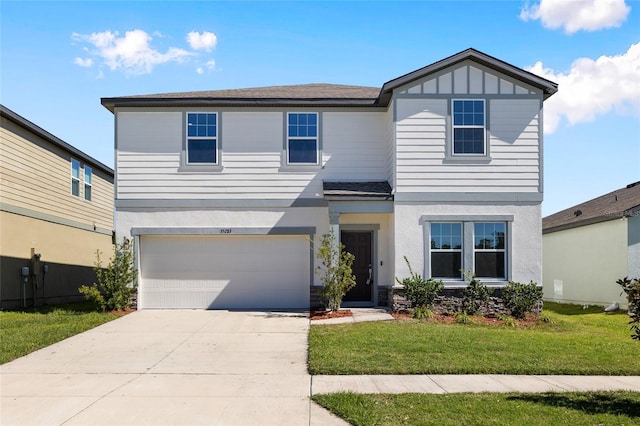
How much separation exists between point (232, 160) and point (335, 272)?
178 inches

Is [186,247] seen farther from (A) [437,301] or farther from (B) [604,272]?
(B) [604,272]

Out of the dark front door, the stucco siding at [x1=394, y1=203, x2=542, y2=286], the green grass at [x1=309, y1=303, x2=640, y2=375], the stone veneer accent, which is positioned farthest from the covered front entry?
the green grass at [x1=309, y1=303, x2=640, y2=375]

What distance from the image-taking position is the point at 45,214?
18.0m

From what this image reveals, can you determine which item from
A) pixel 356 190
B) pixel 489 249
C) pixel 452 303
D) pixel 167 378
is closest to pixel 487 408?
pixel 167 378

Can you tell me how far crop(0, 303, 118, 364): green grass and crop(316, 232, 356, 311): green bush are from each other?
556 centimetres

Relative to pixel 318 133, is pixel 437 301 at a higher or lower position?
lower

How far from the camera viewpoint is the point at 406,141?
576 inches

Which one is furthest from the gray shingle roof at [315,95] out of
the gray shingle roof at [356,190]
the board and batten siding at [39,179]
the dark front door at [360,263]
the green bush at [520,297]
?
the green bush at [520,297]

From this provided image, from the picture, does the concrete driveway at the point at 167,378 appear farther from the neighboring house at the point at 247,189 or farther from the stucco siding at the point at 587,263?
the stucco siding at the point at 587,263

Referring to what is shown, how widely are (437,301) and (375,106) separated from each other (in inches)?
229

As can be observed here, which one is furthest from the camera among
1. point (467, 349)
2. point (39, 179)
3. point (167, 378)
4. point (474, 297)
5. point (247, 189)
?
point (39, 179)

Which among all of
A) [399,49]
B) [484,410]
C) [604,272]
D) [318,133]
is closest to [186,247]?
[318,133]

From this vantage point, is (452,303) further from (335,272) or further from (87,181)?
(87,181)

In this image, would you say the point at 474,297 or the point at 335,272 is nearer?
the point at 335,272
